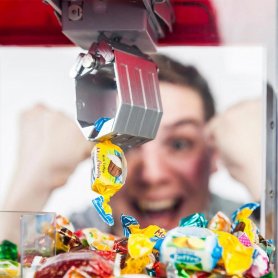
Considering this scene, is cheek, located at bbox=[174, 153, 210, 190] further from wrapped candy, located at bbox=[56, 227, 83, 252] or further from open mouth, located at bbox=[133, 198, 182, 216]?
wrapped candy, located at bbox=[56, 227, 83, 252]

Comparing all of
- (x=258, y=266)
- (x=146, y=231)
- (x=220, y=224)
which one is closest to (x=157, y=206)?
(x=220, y=224)

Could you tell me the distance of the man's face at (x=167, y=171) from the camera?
2.00 meters

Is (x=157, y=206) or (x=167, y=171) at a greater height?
(x=167, y=171)

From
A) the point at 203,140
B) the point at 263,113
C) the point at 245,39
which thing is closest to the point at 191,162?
the point at 203,140

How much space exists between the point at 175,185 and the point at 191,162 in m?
0.08

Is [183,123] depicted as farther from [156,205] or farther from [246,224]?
[246,224]

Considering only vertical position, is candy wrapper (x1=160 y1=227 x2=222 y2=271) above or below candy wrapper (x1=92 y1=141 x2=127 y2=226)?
below

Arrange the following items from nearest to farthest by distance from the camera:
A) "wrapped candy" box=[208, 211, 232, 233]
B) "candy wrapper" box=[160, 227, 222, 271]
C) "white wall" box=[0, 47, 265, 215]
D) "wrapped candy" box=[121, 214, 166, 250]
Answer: "candy wrapper" box=[160, 227, 222, 271]
"wrapped candy" box=[121, 214, 166, 250]
"wrapped candy" box=[208, 211, 232, 233]
"white wall" box=[0, 47, 265, 215]

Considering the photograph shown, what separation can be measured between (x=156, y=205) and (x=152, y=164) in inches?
4.8

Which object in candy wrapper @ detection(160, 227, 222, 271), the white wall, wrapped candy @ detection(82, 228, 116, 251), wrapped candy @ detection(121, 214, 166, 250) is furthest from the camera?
the white wall

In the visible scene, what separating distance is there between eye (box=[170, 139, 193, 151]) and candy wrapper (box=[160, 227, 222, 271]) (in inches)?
32.2

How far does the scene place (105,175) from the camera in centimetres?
144

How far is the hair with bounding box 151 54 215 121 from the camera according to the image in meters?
2.02

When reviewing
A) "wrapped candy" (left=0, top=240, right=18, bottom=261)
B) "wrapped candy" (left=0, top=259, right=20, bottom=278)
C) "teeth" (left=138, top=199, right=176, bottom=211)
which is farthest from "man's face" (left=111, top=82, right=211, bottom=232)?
"wrapped candy" (left=0, top=259, right=20, bottom=278)
